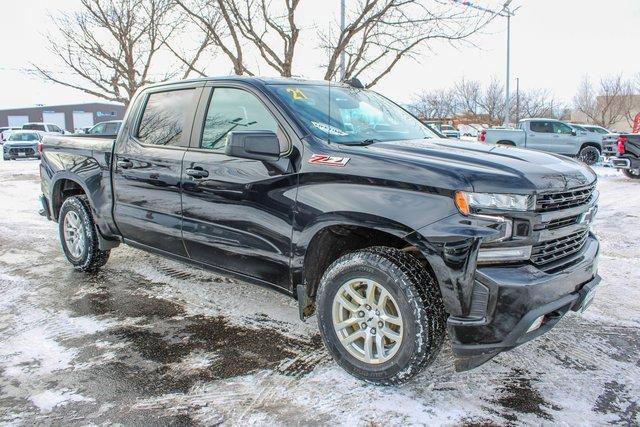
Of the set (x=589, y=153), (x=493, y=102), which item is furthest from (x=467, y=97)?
(x=589, y=153)

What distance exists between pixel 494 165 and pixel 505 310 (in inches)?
30.4

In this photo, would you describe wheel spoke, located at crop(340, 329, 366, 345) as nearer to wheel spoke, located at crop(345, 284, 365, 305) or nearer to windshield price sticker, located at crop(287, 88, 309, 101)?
wheel spoke, located at crop(345, 284, 365, 305)

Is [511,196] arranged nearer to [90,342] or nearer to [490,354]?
[490,354]

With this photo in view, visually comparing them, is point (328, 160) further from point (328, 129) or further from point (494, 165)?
point (494, 165)

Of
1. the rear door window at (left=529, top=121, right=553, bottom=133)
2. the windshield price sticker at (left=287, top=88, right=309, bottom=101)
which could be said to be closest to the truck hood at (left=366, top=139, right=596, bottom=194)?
the windshield price sticker at (left=287, top=88, right=309, bottom=101)

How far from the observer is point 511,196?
2.60 m

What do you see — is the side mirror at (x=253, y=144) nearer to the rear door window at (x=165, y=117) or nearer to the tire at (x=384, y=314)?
the tire at (x=384, y=314)

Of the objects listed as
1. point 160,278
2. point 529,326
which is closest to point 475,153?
point 529,326

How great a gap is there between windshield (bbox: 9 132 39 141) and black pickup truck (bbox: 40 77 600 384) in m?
24.0

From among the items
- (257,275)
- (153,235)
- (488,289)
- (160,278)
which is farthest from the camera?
(160,278)

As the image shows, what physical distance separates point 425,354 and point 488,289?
52cm

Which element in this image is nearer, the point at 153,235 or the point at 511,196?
the point at 511,196

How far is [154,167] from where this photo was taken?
4.20 metres

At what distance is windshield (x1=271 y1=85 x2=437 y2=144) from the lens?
11.3 ft
